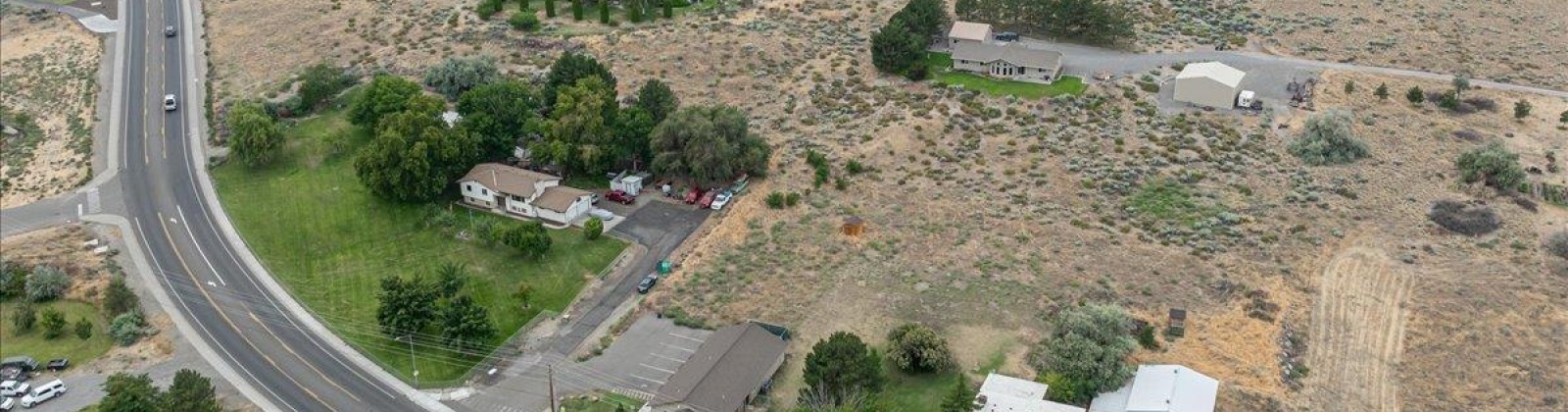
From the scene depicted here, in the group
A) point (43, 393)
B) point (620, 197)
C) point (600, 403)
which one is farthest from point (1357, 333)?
point (43, 393)

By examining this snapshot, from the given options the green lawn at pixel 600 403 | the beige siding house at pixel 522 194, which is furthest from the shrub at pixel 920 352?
the beige siding house at pixel 522 194

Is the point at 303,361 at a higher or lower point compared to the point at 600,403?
lower

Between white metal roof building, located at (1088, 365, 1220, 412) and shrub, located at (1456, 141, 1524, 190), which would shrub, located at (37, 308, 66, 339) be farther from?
shrub, located at (1456, 141, 1524, 190)

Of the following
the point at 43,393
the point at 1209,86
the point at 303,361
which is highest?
the point at 1209,86

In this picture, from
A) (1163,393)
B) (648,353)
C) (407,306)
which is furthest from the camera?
(407,306)

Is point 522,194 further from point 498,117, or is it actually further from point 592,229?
point 498,117

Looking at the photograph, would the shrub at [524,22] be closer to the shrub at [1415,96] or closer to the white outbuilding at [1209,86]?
the white outbuilding at [1209,86]

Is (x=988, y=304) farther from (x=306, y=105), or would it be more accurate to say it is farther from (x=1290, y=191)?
(x=306, y=105)

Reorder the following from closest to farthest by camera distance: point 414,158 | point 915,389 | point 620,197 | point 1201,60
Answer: point 915,389, point 414,158, point 620,197, point 1201,60
